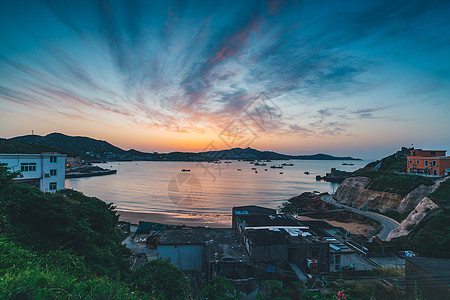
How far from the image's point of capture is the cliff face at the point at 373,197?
113 feet

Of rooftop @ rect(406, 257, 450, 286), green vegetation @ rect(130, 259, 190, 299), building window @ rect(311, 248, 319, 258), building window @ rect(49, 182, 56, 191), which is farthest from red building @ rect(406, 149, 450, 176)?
building window @ rect(49, 182, 56, 191)

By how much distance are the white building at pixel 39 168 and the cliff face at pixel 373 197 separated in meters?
53.0

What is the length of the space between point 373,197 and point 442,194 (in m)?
14.8

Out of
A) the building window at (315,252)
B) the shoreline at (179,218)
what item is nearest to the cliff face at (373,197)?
the building window at (315,252)

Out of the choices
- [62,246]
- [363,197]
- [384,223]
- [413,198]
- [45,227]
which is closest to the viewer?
[62,246]

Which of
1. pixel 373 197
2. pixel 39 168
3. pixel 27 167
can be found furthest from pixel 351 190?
pixel 27 167

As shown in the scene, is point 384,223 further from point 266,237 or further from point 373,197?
point 266,237

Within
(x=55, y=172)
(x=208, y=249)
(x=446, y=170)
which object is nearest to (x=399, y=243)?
(x=208, y=249)

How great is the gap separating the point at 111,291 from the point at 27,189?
30.8ft

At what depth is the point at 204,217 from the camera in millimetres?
40656

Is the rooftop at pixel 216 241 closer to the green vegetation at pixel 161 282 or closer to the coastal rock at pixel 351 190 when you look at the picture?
the green vegetation at pixel 161 282

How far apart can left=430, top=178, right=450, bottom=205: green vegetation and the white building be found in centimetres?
4926

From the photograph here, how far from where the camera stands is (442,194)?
28.6m

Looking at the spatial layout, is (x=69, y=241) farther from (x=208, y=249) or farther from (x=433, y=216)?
(x=433, y=216)
